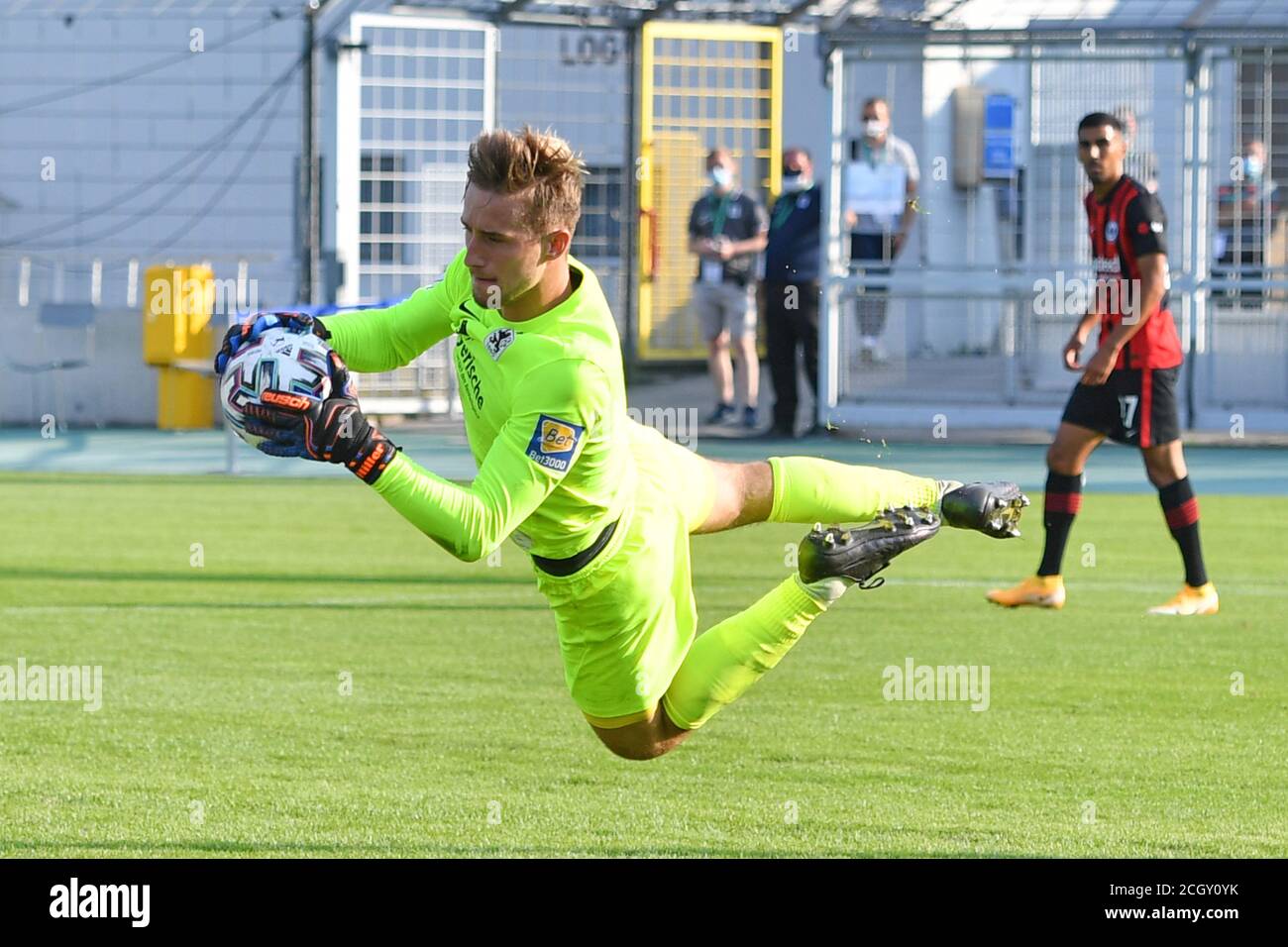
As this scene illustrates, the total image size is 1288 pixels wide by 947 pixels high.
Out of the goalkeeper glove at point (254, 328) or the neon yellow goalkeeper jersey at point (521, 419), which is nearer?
the neon yellow goalkeeper jersey at point (521, 419)

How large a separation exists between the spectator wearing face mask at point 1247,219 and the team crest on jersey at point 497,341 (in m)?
15.6

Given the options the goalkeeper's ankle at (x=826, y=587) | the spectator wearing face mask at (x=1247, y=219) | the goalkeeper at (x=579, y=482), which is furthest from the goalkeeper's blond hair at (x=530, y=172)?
the spectator wearing face mask at (x=1247, y=219)

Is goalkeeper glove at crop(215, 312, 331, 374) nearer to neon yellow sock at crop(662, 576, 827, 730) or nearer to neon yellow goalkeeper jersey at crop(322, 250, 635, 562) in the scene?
neon yellow goalkeeper jersey at crop(322, 250, 635, 562)

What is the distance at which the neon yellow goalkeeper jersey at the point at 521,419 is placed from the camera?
4.96m

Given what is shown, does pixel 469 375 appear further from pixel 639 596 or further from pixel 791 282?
pixel 791 282

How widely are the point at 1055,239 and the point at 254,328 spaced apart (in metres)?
15.7

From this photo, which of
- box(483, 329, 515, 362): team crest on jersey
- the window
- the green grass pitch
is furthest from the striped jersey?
the window

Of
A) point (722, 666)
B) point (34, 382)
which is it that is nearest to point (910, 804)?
point (722, 666)

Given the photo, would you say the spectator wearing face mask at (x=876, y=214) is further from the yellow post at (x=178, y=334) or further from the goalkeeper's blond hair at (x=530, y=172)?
the goalkeeper's blond hair at (x=530, y=172)

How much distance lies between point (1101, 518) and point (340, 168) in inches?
382

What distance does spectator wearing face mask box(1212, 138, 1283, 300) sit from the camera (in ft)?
64.9

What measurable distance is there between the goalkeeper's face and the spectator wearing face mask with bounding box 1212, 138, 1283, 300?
614 inches
